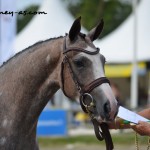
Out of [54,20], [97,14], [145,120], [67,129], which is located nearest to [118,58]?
[54,20]

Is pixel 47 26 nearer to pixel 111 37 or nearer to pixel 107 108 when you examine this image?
pixel 111 37

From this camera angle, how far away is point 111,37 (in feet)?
88.9

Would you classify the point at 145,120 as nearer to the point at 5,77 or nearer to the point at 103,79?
the point at 103,79

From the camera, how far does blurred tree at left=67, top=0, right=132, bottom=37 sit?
5259 centimetres

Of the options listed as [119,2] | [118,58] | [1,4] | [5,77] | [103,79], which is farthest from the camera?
[119,2]

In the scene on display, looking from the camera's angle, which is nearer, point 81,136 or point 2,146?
point 2,146

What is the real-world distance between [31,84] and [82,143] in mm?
12402

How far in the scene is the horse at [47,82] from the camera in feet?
17.0

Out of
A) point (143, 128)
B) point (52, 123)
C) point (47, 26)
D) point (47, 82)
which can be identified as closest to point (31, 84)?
point (47, 82)

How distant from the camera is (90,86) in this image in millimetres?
5180

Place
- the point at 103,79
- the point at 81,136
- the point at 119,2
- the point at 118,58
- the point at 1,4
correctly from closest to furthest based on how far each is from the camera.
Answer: the point at 103,79 < the point at 1,4 < the point at 81,136 < the point at 118,58 < the point at 119,2

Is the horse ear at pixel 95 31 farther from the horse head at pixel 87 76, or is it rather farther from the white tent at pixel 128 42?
the white tent at pixel 128 42

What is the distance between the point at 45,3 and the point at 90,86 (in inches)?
886

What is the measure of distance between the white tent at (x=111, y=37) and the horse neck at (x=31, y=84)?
20173 millimetres
